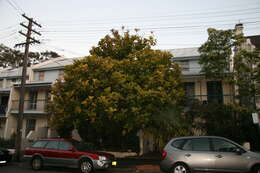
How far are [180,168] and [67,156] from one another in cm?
505

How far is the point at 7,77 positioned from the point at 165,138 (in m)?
22.1

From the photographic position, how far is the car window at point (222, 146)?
24.5ft

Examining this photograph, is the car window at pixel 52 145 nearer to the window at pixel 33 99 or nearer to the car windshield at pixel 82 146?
the car windshield at pixel 82 146

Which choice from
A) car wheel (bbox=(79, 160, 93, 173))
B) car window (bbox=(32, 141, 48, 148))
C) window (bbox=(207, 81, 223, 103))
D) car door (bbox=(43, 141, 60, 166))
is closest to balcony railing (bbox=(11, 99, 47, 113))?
car window (bbox=(32, 141, 48, 148))

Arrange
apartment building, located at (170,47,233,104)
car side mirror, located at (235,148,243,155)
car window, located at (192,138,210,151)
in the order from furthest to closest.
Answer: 1. apartment building, located at (170,47,233,104)
2. car window, located at (192,138,210,151)
3. car side mirror, located at (235,148,243,155)

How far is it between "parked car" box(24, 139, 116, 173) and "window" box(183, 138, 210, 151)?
3689 mm

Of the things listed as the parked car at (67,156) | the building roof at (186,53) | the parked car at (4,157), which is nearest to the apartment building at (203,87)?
the building roof at (186,53)

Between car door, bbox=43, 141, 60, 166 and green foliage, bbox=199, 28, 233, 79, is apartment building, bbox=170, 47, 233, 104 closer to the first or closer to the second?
green foliage, bbox=199, 28, 233, 79

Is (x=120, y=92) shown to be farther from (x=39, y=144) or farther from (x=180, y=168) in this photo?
(x=180, y=168)

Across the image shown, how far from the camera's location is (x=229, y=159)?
23.9 ft

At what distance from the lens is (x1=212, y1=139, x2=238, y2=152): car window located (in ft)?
24.5

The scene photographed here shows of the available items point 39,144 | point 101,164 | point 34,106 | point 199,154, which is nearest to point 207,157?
point 199,154

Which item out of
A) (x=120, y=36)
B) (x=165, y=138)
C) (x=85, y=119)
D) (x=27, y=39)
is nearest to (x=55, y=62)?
(x=27, y=39)

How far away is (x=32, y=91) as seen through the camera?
22375 millimetres
